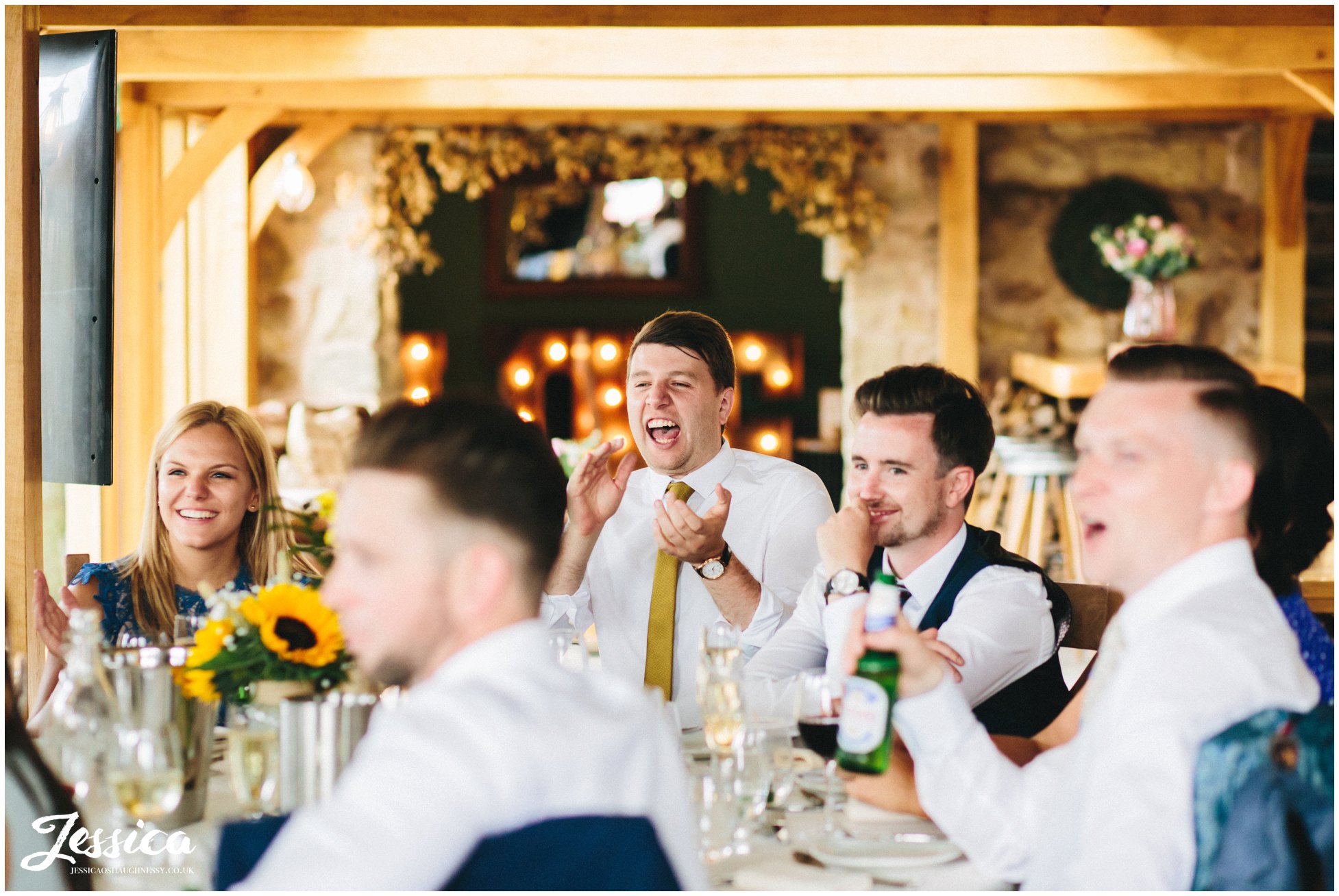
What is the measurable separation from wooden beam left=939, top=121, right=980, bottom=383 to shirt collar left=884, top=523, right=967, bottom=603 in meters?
4.64

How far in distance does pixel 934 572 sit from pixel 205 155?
4.40 meters

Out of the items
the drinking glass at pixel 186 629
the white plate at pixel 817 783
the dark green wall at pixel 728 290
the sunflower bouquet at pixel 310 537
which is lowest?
the white plate at pixel 817 783

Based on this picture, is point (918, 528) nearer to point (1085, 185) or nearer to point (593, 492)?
point (593, 492)

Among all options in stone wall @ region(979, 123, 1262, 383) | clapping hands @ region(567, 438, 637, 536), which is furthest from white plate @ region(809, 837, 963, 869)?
stone wall @ region(979, 123, 1262, 383)

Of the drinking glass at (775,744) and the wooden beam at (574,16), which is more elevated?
the wooden beam at (574,16)

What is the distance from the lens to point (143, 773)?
1396 millimetres

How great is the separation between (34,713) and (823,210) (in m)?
5.51

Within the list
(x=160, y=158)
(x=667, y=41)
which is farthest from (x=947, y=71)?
(x=160, y=158)

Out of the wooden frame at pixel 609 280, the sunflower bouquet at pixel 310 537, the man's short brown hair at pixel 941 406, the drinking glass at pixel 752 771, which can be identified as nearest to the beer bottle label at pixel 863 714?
the drinking glass at pixel 752 771

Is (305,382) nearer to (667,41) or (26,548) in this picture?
(667,41)

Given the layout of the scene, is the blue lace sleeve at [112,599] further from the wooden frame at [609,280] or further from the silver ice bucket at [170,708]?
the wooden frame at [609,280]

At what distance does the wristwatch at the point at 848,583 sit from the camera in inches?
78.9

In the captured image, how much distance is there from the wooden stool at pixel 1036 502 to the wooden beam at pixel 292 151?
11.4 feet

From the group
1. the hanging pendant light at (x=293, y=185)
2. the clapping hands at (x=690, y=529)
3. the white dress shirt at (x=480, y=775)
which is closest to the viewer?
the white dress shirt at (x=480, y=775)
